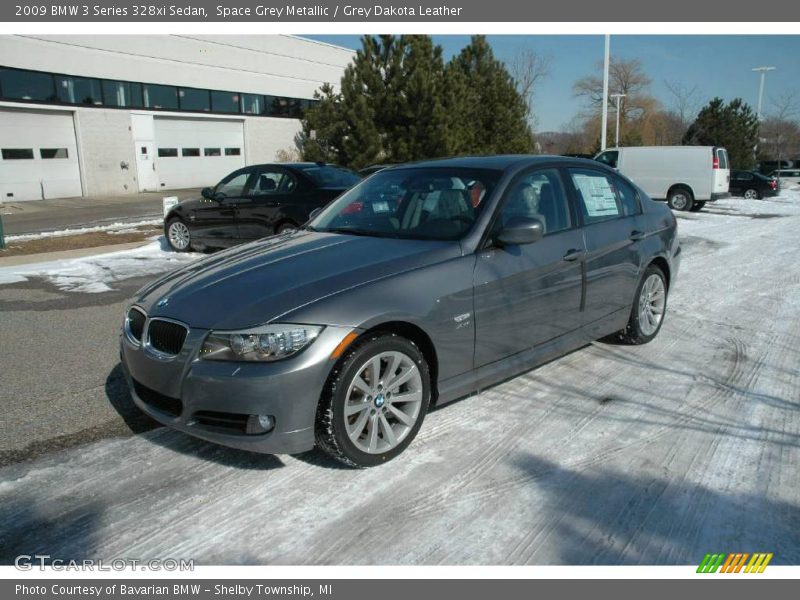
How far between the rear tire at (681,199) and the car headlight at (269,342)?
1930 centimetres

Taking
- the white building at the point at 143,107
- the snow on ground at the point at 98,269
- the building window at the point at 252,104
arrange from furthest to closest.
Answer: the building window at the point at 252,104 < the white building at the point at 143,107 < the snow on ground at the point at 98,269

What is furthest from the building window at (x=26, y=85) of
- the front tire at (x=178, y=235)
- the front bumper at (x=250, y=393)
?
the front bumper at (x=250, y=393)

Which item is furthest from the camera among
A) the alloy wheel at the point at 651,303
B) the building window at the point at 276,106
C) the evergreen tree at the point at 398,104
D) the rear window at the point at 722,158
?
the building window at the point at 276,106

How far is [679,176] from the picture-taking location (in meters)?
20.0

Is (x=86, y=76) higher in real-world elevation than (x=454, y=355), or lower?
higher

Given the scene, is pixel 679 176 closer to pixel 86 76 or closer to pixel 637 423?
pixel 637 423

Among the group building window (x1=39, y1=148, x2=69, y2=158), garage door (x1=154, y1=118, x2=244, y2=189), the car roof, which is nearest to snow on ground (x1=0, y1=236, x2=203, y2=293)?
the car roof

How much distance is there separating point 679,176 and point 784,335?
51.4 feet

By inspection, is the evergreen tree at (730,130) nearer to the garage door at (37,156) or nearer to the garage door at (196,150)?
the garage door at (196,150)

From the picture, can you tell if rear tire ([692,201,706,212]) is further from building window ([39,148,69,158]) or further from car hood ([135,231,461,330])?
building window ([39,148,69,158])

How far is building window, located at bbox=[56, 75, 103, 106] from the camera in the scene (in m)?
25.8

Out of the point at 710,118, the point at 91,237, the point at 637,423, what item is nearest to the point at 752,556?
the point at 637,423

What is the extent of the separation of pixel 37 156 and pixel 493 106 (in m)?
18.2

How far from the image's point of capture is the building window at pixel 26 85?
2367cm
